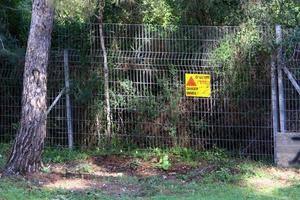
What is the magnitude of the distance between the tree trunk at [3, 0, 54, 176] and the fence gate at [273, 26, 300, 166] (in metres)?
4.17

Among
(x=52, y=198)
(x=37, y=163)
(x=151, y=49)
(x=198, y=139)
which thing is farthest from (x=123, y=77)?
(x=52, y=198)

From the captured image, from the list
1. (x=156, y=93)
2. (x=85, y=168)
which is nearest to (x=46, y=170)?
(x=85, y=168)

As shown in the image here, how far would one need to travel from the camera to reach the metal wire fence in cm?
1079

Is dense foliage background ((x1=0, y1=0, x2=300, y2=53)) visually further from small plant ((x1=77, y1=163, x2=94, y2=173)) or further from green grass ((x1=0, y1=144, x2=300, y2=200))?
small plant ((x1=77, y1=163, x2=94, y2=173))

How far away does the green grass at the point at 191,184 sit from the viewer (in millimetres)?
8117

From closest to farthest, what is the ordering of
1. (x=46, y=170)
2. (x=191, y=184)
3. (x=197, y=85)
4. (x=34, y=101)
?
(x=191, y=184) < (x=34, y=101) < (x=46, y=170) < (x=197, y=85)

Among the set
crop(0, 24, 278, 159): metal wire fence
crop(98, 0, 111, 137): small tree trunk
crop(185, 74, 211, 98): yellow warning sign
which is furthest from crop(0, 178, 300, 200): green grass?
crop(98, 0, 111, 137): small tree trunk

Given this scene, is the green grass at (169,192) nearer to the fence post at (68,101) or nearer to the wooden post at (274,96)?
the wooden post at (274,96)

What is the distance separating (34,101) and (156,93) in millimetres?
2930

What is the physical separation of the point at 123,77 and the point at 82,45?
1.10 meters

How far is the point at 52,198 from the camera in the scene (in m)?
7.88

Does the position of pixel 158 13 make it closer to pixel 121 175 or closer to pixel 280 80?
pixel 280 80

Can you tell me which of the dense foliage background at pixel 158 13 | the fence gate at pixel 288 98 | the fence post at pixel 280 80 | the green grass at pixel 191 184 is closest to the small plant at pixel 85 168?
the green grass at pixel 191 184

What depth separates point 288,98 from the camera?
412 inches
